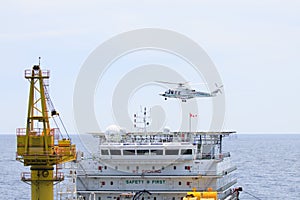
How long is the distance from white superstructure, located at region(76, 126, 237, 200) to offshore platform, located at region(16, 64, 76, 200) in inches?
574

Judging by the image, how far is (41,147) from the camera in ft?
125

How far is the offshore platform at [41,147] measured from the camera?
37.9 m

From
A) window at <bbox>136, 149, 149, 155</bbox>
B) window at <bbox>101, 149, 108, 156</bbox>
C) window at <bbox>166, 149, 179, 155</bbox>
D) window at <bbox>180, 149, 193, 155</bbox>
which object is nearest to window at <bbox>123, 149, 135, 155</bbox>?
window at <bbox>136, 149, 149, 155</bbox>

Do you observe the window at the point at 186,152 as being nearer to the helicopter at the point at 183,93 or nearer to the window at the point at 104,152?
the window at the point at 104,152

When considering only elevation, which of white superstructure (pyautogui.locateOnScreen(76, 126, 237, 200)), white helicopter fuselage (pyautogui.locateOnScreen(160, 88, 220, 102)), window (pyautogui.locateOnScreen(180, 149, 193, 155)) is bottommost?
white superstructure (pyautogui.locateOnScreen(76, 126, 237, 200))

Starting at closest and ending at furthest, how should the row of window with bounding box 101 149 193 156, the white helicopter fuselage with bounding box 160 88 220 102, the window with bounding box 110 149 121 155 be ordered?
the row of window with bounding box 101 149 193 156, the window with bounding box 110 149 121 155, the white helicopter fuselage with bounding box 160 88 220 102

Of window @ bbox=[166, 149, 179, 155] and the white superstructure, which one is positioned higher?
window @ bbox=[166, 149, 179, 155]

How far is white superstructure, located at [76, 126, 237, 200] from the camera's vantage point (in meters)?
53.9

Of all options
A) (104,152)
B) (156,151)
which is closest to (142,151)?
(156,151)

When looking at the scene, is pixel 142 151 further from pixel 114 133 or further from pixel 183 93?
pixel 183 93

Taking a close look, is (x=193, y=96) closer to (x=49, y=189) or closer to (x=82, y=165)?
(x=82, y=165)

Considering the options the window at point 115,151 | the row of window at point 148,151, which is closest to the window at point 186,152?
the row of window at point 148,151

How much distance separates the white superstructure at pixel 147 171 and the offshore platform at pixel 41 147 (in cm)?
1459

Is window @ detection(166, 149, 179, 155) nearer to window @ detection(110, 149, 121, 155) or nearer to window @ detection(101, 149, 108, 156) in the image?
window @ detection(110, 149, 121, 155)
